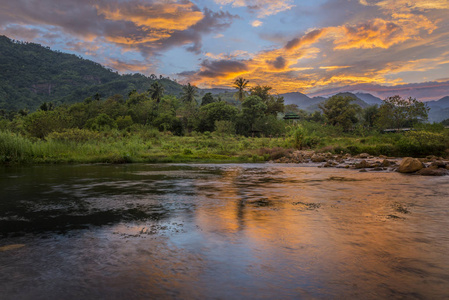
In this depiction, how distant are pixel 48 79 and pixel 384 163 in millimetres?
160774

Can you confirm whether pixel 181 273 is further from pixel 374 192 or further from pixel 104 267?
pixel 374 192

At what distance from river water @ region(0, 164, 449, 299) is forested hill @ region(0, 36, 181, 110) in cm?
11823

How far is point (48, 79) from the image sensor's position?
144m

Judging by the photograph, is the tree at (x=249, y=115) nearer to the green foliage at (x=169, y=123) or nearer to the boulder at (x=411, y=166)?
the green foliage at (x=169, y=123)

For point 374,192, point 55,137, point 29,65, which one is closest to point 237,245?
point 374,192

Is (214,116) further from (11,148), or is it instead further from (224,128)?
(11,148)

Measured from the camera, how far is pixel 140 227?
23.2ft

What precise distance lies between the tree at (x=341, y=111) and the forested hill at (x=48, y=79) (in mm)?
88104

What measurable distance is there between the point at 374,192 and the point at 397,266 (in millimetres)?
7912

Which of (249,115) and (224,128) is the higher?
(249,115)

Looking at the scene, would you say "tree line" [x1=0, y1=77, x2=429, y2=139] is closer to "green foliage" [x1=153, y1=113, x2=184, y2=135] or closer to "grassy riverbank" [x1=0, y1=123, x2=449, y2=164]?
"green foliage" [x1=153, y1=113, x2=184, y2=135]

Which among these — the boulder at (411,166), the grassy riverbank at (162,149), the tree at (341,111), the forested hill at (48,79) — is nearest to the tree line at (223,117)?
the tree at (341,111)

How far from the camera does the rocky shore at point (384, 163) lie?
59.0 ft

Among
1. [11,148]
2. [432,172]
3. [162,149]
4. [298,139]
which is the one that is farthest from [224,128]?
[432,172]
